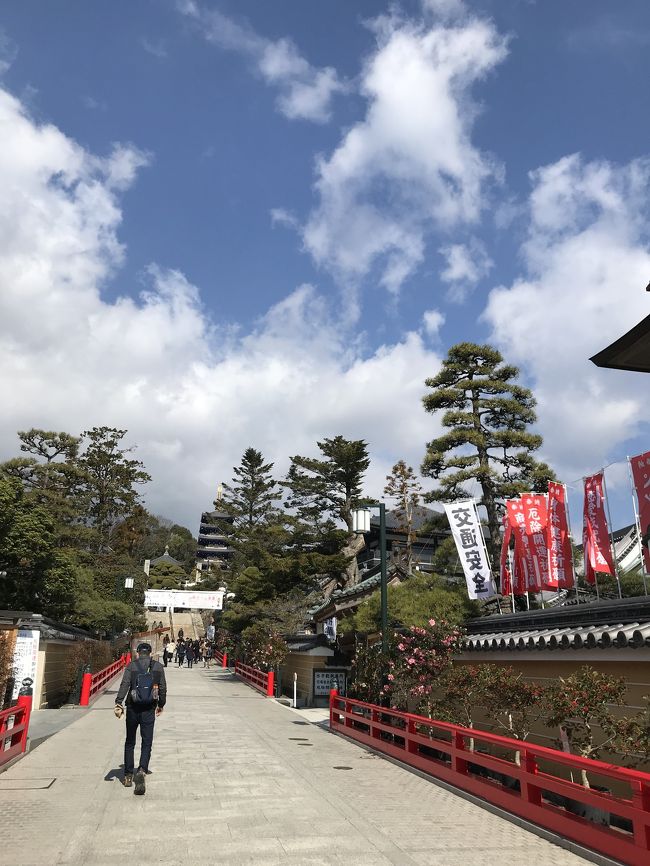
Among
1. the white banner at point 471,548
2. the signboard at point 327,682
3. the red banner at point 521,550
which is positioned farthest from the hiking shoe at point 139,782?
the signboard at point 327,682

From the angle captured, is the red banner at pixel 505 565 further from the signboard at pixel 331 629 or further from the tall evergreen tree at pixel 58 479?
the tall evergreen tree at pixel 58 479

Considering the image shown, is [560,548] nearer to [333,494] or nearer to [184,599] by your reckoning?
[333,494]

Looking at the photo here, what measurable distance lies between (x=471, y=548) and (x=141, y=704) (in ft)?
35.4

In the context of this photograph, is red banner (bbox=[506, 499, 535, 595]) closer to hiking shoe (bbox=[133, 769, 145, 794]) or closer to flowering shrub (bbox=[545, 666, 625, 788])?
flowering shrub (bbox=[545, 666, 625, 788])

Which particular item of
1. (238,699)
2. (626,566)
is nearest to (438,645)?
(238,699)

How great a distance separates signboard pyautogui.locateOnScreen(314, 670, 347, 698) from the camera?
23.1 metres

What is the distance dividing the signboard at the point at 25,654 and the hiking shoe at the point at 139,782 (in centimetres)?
1173

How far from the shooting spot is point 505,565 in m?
18.9

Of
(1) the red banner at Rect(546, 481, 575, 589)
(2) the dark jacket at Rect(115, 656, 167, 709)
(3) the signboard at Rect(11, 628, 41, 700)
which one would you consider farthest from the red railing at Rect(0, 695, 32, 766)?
(1) the red banner at Rect(546, 481, 575, 589)

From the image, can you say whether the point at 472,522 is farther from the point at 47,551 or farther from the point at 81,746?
the point at 47,551

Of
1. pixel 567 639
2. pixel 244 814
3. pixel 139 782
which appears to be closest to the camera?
pixel 244 814

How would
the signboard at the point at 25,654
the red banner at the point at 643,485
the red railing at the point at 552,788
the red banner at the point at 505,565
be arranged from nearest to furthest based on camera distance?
the red railing at the point at 552,788
the red banner at the point at 643,485
the red banner at the point at 505,565
the signboard at the point at 25,654

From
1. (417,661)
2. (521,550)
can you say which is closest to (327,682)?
(521,550)

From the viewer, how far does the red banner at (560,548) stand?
1662 centimetres
